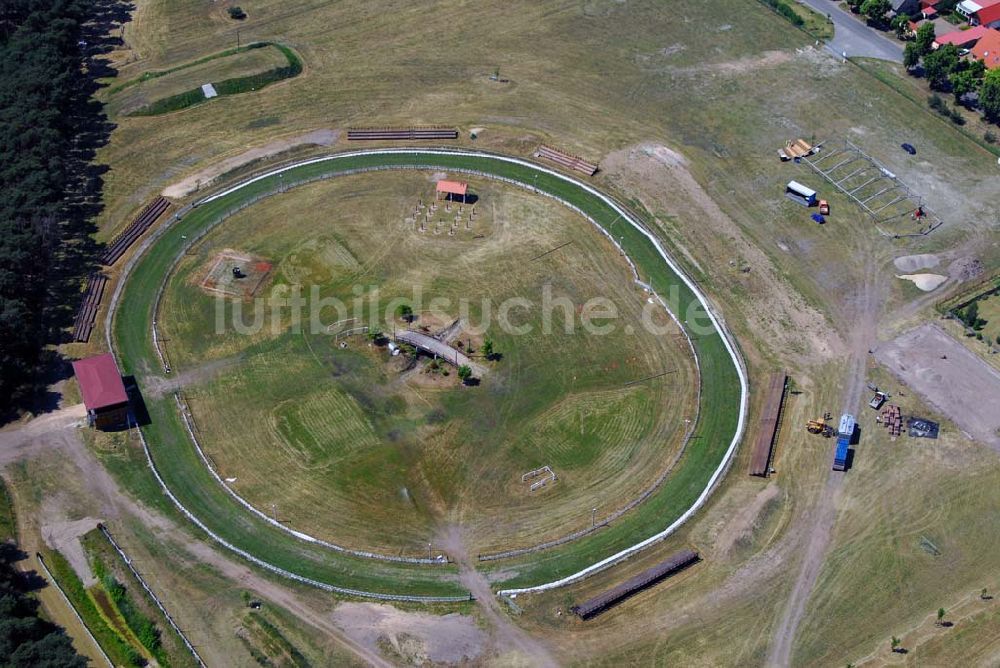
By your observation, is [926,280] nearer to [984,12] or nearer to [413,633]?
[984,12]

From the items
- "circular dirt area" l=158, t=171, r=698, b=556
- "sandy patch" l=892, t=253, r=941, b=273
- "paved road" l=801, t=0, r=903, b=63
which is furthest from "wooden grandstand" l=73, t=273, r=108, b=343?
"paved road" l=801, t=0, r=903, b=63

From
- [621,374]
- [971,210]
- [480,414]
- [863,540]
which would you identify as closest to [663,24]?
[971,210]

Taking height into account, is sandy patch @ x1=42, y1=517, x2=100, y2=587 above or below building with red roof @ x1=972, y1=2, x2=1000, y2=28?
below

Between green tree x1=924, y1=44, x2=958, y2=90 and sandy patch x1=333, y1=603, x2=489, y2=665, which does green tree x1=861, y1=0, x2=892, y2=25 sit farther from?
sandy patch x1=333, y1=603, x2=489, y2=665

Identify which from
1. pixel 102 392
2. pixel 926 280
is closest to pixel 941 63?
pixel 926 280

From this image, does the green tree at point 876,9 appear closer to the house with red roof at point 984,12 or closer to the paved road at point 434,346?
the house with red roof at point 984,12

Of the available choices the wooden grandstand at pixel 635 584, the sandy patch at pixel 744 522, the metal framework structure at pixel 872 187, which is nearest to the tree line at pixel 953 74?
the metal framework structure at pixel 872 187
